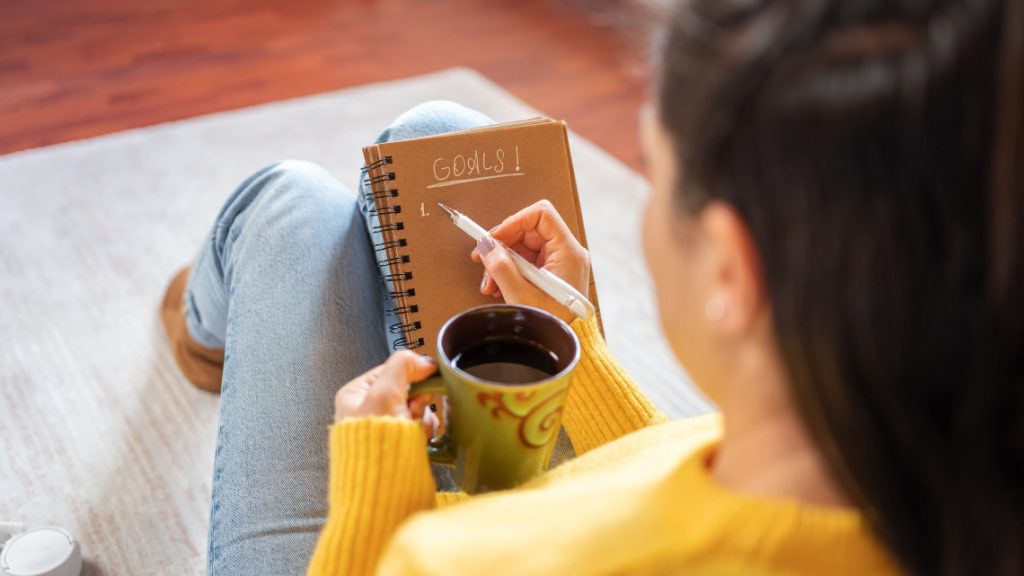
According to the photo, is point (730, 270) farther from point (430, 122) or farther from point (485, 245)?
point (430, 122)

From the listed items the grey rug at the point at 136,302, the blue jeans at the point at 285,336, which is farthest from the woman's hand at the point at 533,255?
the grey rug at the point at 136,302

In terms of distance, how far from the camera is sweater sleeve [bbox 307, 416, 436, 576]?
0.56m

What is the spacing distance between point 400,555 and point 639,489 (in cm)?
14

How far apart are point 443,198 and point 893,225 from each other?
551 mm

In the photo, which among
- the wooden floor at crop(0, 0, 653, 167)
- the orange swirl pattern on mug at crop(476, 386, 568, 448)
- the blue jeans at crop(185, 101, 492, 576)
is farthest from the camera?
the wooden floor at crop(0, 0, 653, 167)

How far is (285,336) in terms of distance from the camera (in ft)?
2.73

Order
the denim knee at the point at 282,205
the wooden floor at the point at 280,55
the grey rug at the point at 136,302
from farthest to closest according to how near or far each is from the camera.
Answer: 1. the wooden floor at the point at 280,55
2. the grey rug at the point at 136,302
3. the denim knee at the point at 282,205

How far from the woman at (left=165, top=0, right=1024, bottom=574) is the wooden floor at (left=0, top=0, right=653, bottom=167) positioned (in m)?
1.64

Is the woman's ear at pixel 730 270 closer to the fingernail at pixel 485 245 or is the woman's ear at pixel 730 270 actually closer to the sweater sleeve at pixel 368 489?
the sweater sleeve at pixel 368 489

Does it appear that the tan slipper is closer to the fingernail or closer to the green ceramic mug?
the fingernail

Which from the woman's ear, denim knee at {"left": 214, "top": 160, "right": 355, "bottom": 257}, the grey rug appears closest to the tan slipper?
the grey rug

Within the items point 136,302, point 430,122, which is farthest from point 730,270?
point 136,302

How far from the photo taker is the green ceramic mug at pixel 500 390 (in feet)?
1.76

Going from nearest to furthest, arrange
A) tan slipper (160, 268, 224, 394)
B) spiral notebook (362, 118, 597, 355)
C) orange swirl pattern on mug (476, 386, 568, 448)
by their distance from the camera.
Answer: orange swirl pattern on mug (476, 386, 568, 448), spiral notebook (362, 118, 597, 355), tan slipper (160, 268, 224, 394)
